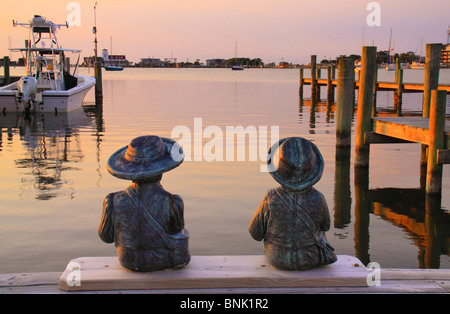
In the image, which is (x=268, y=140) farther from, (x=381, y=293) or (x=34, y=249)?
(x=381, y=293)

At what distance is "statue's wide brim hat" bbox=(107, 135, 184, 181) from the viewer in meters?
3.96

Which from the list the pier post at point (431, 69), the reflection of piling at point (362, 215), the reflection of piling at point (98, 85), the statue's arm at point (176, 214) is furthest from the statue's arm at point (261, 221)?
the reflection of piling at point (98, 85)

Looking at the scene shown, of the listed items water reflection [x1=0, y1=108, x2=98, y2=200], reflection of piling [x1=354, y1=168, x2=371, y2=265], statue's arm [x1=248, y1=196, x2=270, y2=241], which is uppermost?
statue's arm [x1=248, y1=196, x2=270, y2=241]

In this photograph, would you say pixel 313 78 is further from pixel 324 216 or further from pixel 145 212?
pixel 145 212

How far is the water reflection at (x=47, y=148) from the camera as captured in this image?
A: 11.5 m

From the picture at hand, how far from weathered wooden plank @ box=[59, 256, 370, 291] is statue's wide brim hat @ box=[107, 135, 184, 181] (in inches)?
29.6

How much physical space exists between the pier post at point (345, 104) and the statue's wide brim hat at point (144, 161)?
10598mm

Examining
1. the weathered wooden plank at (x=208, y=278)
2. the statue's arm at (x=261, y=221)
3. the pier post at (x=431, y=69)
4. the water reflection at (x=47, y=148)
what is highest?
the pier post at (x=431, y=69)

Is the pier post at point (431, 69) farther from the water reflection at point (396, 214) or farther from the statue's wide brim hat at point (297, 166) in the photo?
the statue's wide brim hat at point (297, 166)

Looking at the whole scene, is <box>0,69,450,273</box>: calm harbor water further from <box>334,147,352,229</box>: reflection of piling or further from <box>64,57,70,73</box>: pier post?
<box>64,57,70,73</box>: pier post

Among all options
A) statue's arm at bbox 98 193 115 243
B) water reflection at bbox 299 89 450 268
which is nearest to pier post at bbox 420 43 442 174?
water reflection at bbox 299 89 450 268

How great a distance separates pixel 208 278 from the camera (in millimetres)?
3994
